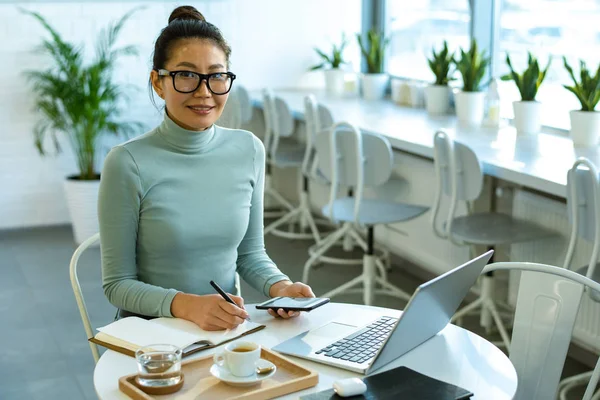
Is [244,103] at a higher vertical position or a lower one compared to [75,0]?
lower

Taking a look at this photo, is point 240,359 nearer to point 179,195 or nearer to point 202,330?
point 202,330

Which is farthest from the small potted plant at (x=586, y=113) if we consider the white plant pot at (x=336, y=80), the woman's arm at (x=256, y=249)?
the white plant pot at (x=336, y=80)

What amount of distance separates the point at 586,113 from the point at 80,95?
2.94 m

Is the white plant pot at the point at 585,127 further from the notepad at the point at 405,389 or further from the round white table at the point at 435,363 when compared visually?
the notepad at the point at 405,389

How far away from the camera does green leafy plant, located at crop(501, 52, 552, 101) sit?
387 cm

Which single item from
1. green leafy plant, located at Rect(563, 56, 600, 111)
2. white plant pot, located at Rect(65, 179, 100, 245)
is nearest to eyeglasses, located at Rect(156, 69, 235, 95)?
green leafy plant, located at Rect(563, 56, 600, 111)

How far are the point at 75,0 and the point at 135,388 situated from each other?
4.49 meters

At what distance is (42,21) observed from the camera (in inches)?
211

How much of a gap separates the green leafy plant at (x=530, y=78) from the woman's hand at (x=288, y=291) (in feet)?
7.20

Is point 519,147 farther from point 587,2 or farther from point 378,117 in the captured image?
point 378,117

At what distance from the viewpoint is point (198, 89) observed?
1968 mm

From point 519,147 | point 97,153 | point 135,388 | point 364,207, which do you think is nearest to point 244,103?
point 97,153

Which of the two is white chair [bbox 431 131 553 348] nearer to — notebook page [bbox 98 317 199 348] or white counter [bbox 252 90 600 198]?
white counter [bbox 252 90 600 198]

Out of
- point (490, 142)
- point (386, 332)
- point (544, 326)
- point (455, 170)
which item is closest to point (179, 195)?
point (386, 332)
